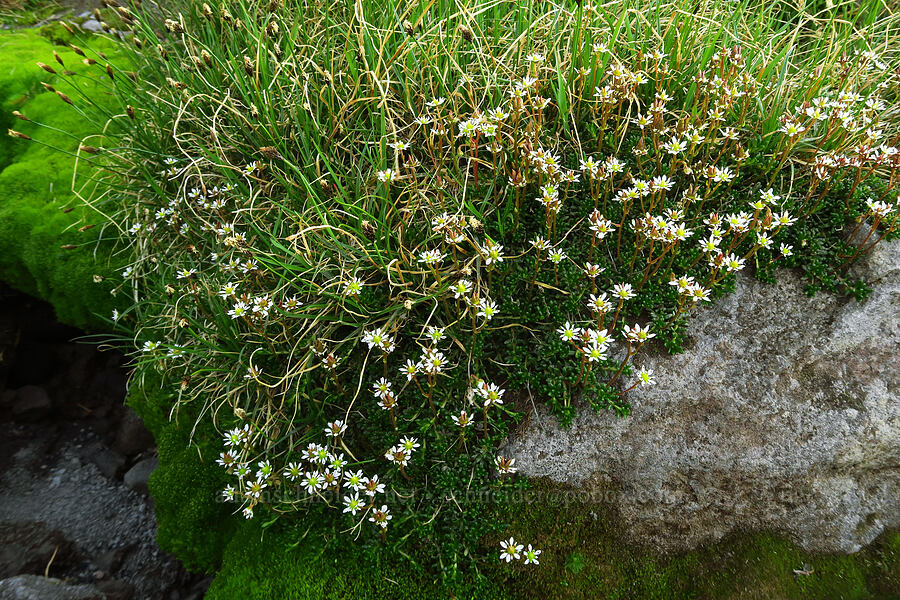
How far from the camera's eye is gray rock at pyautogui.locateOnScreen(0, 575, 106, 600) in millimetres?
2639

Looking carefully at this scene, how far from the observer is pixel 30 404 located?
13.8 ft

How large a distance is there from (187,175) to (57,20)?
3630 mm

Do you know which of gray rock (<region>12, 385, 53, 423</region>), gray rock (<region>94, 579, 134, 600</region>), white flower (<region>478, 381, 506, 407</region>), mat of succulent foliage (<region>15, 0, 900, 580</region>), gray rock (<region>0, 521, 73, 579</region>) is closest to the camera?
white flower (<region>478, 381, 506, 407</region>)

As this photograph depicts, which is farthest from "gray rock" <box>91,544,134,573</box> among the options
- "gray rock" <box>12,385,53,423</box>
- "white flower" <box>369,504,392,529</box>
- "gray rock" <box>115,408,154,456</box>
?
"white flower" <box>369,504,392,529</box>

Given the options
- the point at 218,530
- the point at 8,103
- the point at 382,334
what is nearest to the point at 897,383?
the point at 382,334

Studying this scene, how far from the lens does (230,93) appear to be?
11.9 ft

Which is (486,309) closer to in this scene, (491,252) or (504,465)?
(491,252)

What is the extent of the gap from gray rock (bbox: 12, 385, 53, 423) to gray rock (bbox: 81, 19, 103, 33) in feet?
11.3

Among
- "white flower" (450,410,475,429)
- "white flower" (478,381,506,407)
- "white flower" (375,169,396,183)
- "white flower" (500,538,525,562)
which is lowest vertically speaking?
"white flower" (500,538,525,562)

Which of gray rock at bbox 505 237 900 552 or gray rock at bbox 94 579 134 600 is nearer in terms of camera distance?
gray rock at bbox 505 237 900 552

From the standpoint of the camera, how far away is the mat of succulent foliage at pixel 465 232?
2607 mm

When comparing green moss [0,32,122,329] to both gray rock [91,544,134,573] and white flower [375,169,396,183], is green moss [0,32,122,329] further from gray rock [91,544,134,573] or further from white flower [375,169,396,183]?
white flower [375,169,396,183]

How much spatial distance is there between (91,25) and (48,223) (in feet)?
8.80

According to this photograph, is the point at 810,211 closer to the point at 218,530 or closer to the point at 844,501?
the point at 844,501
